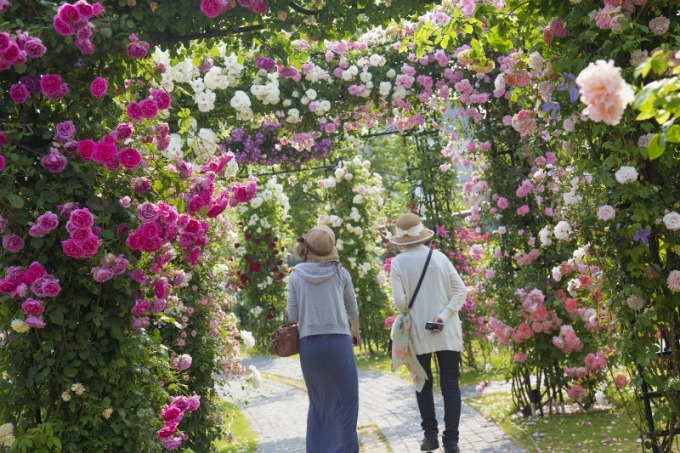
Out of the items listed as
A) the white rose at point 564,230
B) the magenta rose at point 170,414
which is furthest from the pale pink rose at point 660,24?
the magenta rose at point 170,414

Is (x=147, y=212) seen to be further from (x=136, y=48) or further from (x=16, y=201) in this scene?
(x=136, y=48)

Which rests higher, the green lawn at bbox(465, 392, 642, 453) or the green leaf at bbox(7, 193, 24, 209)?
the green leaf at bbox(7, 193, 24, 209)

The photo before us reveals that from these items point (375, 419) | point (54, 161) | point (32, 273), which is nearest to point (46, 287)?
point (32, 273)

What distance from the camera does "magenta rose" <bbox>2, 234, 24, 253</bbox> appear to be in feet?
12.0

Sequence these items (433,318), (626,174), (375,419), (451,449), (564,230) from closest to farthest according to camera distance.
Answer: (626,174), (564,230), (451,449), (433,318), (375,419)

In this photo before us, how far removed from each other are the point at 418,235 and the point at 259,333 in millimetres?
10498

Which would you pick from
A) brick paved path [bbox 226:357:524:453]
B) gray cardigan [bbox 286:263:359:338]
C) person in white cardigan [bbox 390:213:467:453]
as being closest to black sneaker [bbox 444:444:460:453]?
person in white cardigan [bbox 390:213:467:453]

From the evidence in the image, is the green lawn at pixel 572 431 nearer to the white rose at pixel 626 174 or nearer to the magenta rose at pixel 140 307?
the white rose at pixel 626 174

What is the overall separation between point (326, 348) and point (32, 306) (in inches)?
82.6

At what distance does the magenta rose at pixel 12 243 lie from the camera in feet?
12.0

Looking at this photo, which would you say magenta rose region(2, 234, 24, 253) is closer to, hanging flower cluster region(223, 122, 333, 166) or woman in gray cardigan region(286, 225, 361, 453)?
woman in gray cardigan region(286, 225, 361, 453)

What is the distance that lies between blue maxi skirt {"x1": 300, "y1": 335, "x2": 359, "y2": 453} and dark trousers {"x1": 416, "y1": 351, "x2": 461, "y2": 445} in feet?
2.29

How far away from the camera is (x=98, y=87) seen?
3.77 m

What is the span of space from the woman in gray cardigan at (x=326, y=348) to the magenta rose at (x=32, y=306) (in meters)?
1.99
